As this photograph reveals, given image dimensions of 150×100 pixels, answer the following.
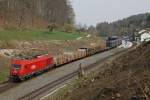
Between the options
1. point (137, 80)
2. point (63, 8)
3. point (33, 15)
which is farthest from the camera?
point (63, 8)

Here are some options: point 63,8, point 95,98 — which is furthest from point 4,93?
point 63,8

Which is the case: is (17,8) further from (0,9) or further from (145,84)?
(145,84)

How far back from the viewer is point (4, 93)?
3434cm

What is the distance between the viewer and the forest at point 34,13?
91.6 metres

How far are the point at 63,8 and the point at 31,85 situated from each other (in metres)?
111

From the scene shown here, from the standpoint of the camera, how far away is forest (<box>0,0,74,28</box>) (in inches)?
3608

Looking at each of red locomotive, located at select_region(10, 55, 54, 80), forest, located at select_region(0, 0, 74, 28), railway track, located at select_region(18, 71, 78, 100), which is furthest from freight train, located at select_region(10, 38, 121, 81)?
forest, located at select_region(0, 0, 74, 28)

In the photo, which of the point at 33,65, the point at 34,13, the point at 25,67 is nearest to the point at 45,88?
the point at 25,67

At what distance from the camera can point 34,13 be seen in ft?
388

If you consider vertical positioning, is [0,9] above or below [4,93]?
above

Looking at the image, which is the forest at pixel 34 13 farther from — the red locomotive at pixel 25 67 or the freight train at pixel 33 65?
the red locomotive at pixel 25 67

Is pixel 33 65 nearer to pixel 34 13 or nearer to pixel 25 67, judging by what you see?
pixel 25 67

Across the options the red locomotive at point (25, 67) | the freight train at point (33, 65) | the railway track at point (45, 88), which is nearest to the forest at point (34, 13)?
the freight train at point (33, 65)

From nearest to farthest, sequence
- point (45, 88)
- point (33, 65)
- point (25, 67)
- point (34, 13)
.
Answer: point (45, 88) < point (25, 67) < point (33, 65) < point (34, 13)
